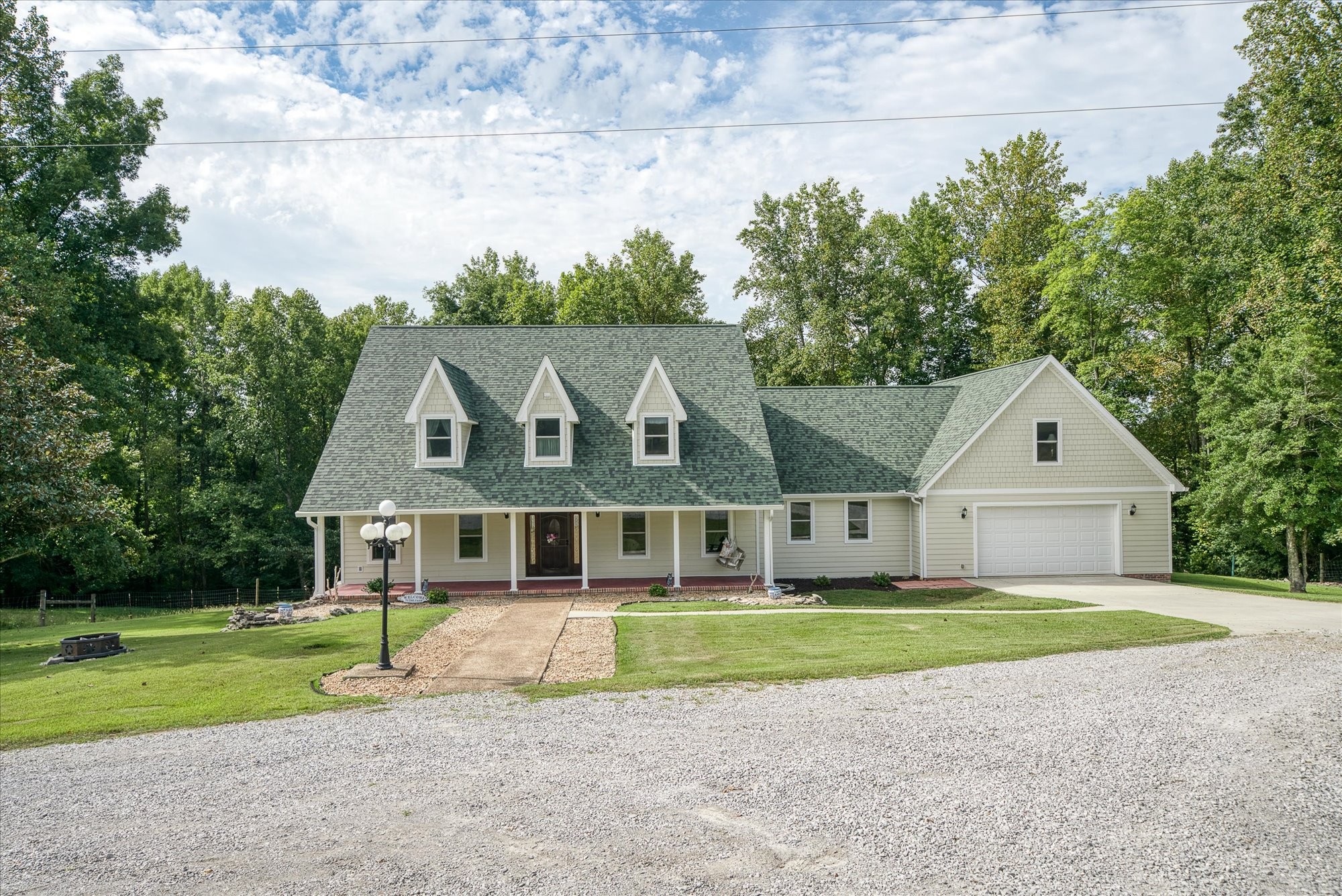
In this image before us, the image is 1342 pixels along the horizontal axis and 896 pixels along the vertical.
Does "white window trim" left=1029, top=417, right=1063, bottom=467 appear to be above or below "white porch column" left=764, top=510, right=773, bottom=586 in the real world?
above

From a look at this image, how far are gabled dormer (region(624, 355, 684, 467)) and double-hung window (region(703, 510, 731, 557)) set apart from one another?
Answer: 7.07ft

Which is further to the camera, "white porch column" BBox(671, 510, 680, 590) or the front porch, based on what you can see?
the front porch

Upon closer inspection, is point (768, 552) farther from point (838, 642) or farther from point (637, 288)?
point (637, 288)

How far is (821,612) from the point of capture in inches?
699

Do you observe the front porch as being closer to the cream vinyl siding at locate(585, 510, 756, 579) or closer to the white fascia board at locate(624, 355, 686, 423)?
the cream vinyl siding at locate(585, 510, 756, 579)

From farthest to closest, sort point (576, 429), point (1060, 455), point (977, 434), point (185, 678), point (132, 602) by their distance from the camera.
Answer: point (132, 602) → point (1060, 455) → point (576, 429) → point (977, 434) → point (185, 678)

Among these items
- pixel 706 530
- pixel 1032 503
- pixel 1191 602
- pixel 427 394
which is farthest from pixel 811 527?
pixel 427 394

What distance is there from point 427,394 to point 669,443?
685 cm

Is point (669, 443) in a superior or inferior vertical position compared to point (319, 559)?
superior

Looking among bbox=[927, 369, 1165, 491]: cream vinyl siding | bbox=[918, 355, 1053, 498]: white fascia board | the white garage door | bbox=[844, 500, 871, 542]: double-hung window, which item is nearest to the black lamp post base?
bbox=[844, 500, 871, 542]: double-hung window

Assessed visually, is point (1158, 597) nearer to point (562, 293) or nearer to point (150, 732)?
point (150, 732)

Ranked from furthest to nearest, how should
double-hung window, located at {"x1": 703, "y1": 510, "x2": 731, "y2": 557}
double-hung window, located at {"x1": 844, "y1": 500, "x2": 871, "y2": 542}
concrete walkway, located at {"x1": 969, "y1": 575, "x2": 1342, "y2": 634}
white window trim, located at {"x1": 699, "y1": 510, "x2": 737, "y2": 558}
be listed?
double-hung window, located at {"x1": 844, "y1": 500, "x2": 871, "y2": 542}, double-hung window, located at {"x1": 703, "y1": 510, "x2": 731, "y2": 557}, white window trim, located at {"x1": 699, "y1": 510, "x2": 737, "y2": 558}, concrete walkway, located at {"x1": 969, "y1": 575, "x2": 1342, "y2": 634}

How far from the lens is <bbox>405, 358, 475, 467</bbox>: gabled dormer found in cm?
2175

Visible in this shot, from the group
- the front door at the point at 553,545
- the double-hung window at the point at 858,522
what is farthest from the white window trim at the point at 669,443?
the double-hung window at the point at 858,522
